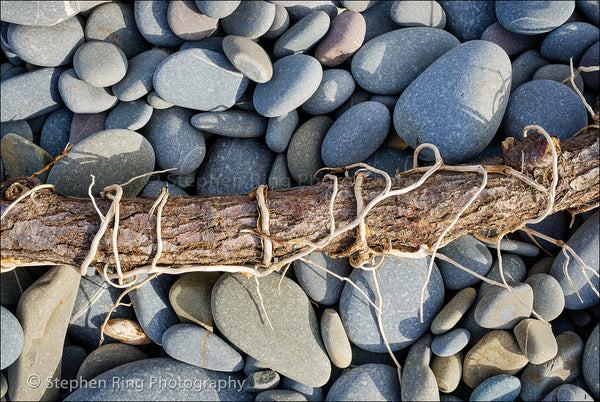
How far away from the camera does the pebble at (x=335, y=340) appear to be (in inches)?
83.6

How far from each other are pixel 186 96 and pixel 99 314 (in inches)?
49.6

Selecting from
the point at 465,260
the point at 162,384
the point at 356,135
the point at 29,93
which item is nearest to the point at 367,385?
the point at 465,260

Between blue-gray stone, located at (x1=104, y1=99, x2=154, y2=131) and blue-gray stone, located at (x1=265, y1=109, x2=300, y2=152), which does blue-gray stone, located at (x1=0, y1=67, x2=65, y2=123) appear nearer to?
blue-gray stone, located at (x1=104, y1=99, x2=154, y2=131)

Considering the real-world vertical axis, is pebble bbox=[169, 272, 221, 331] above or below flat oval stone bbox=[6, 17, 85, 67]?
below

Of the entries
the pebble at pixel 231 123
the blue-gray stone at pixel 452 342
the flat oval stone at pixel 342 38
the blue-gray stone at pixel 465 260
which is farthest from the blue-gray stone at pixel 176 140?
the blue-gray stone at pixel 452 342

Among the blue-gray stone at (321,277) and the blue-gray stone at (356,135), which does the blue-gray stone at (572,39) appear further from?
the blue-gray stone at (321,277)

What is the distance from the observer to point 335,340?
6.97ft

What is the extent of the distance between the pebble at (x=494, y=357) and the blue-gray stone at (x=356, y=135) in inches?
43.4

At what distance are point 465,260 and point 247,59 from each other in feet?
4.91

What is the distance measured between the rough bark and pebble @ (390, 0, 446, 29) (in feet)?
3.12

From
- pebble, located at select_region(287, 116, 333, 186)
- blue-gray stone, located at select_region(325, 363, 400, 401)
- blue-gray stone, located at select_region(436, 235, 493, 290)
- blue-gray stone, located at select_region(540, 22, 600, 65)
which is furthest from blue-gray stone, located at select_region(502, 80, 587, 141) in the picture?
blue-gray stone, located at select_region(325, 363, 400, 401)

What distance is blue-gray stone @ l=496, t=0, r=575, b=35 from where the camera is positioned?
2.15m

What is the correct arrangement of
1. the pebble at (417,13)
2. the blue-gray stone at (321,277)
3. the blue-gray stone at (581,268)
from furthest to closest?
the pebble at (417,13) → the blue-gray stone at (321,277) → the blue-gray stone at (581,268)

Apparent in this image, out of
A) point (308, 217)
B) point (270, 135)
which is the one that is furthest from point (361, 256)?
point (270, 135)
